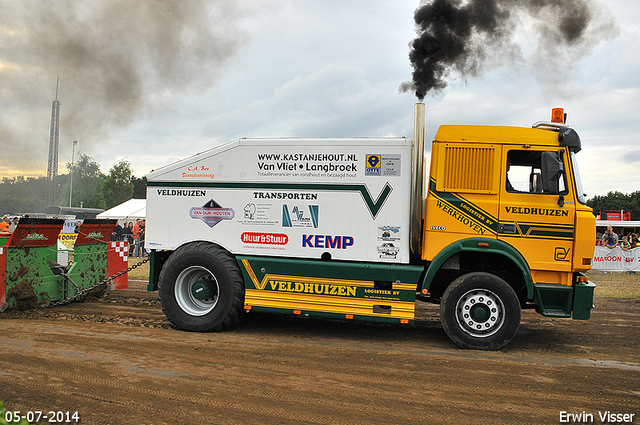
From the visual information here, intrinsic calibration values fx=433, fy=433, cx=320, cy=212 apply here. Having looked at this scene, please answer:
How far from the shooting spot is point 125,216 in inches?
1046

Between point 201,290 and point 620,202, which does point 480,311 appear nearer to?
point 201,290

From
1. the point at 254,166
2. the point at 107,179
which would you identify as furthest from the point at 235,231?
the point at 107,179

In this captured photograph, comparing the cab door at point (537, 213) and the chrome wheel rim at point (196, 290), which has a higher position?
the cab door at point (537, 213)

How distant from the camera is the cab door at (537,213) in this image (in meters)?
5.76

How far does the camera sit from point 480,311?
5.84 meters

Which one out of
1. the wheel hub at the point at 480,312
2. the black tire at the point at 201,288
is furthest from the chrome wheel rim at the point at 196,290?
the wheel hub at the point at 480,312

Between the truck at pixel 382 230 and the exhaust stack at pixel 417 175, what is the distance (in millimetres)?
17

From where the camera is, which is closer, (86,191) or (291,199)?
(291,199)

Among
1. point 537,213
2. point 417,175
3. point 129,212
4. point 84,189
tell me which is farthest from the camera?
point 84,189

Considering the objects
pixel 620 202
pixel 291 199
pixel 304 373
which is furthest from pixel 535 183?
pixel 620 202

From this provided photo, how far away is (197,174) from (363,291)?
313 centimetres

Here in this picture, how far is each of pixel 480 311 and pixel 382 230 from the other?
171 centimetres

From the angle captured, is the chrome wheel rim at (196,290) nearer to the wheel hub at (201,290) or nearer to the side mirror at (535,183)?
the wheel hub at (201,290)

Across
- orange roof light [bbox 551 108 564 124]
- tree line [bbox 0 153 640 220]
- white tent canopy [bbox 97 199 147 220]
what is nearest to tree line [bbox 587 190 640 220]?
tree line [bbox 0 153 640 220]
